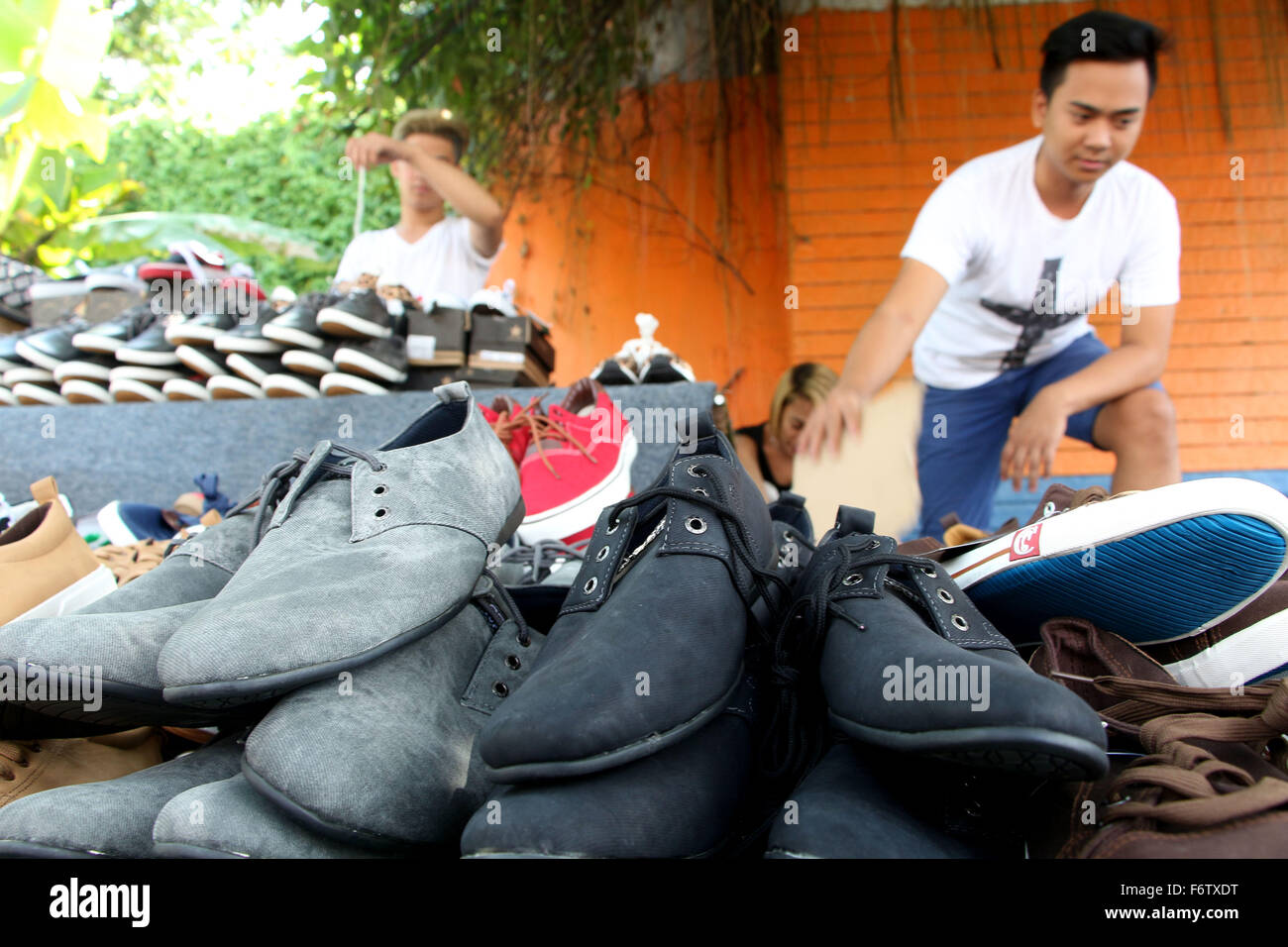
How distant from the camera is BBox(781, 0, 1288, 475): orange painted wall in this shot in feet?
12.2

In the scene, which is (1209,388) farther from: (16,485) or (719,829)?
(16,485)

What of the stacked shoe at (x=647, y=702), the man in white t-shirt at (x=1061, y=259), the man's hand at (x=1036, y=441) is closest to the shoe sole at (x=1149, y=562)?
the stacked shoe at (x=647, y=702)

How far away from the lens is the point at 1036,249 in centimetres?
257

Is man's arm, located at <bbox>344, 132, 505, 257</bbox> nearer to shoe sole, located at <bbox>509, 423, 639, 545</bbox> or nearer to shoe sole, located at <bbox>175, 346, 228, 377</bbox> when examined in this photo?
shoe sole, located at <bbox>175, 346, 228, 377</bbox>

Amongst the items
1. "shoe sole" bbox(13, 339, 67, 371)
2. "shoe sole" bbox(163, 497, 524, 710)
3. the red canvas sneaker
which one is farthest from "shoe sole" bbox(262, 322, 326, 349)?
"shoe sole" bbox(163, 497, 524, 710)

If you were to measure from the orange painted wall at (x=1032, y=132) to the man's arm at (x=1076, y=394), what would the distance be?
1.27 m

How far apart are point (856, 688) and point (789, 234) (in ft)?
12.2

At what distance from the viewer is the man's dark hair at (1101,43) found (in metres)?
2.49

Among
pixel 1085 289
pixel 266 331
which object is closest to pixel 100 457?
pixel 266 331

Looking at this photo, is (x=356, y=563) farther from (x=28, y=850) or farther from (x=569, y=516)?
(x=569, y=516)

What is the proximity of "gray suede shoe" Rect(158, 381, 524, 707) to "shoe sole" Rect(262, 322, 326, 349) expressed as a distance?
1417 millimetres

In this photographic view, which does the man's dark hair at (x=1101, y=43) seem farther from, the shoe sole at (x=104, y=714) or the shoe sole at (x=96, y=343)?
the shoe sole at (x=96, y=343)

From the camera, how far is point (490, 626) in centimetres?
96

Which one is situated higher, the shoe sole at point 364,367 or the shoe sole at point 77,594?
the shoe sole at point 364,367
